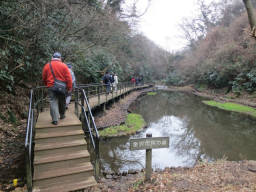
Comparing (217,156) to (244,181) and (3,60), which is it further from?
(3,60)

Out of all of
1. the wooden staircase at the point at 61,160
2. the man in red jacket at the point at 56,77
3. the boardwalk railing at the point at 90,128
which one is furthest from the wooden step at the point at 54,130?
the boardwalk railing at the point at 90,128

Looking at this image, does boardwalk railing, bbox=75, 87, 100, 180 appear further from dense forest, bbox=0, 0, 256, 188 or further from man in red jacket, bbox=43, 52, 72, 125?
dense forest, bbox=0, 0, 256, 188

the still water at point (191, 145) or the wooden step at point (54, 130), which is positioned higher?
the wooden step at point (54, 130)

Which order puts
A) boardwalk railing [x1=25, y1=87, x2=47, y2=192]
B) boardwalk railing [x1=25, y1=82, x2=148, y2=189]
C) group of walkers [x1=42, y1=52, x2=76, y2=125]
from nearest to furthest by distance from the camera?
boardwalk railing [x1=25, y1=87, x2=47, y2=192] → boardwalk railing [x1=25, y1=82, x2=148, y2=189] → group of walkers [x1=42, y1=52, x2=76, y2=125]

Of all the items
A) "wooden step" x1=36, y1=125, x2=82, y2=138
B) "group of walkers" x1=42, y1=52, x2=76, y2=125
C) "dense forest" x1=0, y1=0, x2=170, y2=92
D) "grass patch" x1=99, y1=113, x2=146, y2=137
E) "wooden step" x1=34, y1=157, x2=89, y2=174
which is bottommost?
"grass patch" x1=99, y1=113, x2=146, y2=137

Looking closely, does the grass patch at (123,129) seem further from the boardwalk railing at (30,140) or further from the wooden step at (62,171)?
the wooden step at (62,171)

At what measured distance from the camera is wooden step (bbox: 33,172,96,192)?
11.2ft

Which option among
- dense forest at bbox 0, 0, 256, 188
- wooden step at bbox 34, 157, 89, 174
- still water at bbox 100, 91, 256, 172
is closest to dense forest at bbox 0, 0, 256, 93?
dense forest at bbox 0, 0, 256, 188

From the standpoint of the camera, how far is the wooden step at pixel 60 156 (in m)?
3.71

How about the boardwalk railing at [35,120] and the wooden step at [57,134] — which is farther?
the wooden step at [57,134]

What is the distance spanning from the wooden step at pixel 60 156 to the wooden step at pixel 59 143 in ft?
0.48

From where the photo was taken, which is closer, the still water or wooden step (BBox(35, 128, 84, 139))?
wooden step (BBox(35, 128, 84, 139))

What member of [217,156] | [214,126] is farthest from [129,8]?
[217,156]

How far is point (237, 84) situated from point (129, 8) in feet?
50.5
